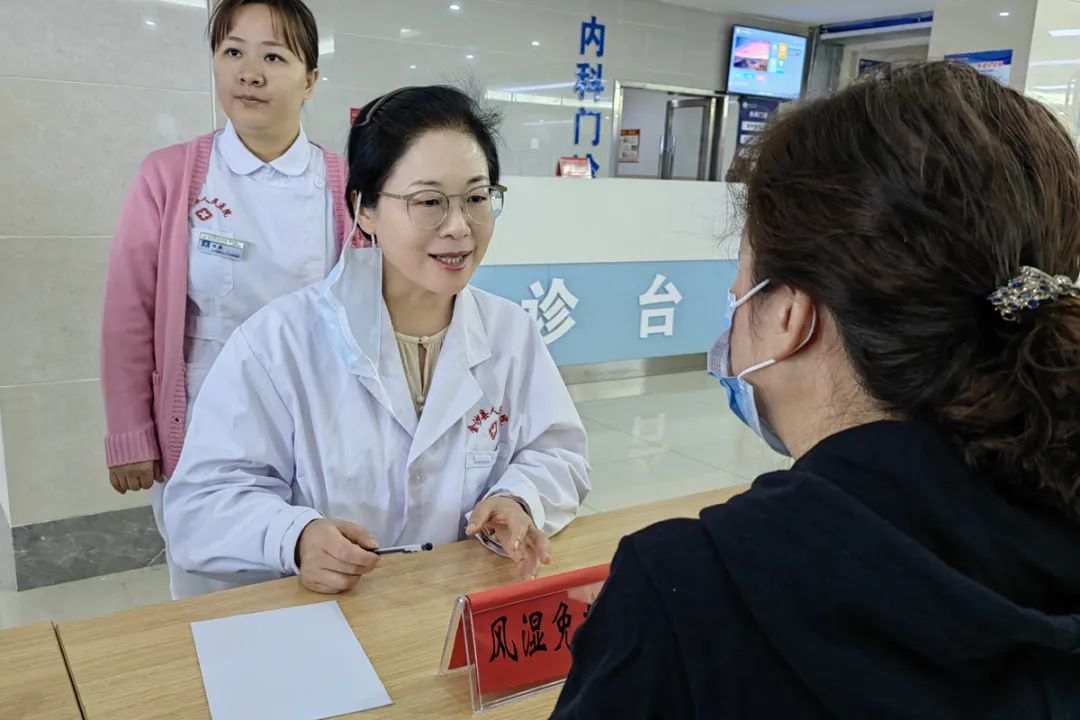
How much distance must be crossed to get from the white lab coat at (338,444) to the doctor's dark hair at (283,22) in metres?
0.75

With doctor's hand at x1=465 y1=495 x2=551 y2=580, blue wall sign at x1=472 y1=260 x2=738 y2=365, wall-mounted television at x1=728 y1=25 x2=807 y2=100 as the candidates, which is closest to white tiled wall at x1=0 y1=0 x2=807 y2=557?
blue wall sign at x1=472 y1=260 x2=738 y2=365

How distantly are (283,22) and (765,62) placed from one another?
7.26 meters

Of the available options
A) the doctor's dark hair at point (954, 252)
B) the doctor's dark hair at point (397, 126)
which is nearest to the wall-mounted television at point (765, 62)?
the doctor's dark hair at point (397, 126)

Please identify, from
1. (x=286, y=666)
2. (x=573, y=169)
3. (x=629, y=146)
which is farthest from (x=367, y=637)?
(x=629, y=146)

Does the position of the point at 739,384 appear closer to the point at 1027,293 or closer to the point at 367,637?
the point at 1027,293

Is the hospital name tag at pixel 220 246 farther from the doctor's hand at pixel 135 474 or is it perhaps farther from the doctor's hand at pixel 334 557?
the doctor's hand at pixel 334 557

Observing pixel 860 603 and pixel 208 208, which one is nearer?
pixel 860 603

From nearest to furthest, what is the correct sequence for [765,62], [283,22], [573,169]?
[283,22] → [573,169] → [765,62]

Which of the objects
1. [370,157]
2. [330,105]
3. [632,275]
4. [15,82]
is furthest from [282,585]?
[330,105]

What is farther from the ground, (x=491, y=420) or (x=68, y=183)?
(x=68, y=183)

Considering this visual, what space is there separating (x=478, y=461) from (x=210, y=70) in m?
1.99

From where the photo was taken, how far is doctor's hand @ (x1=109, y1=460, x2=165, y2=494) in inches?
75.2

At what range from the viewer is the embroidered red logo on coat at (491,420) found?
1516 mm

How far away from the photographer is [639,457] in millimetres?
4168
